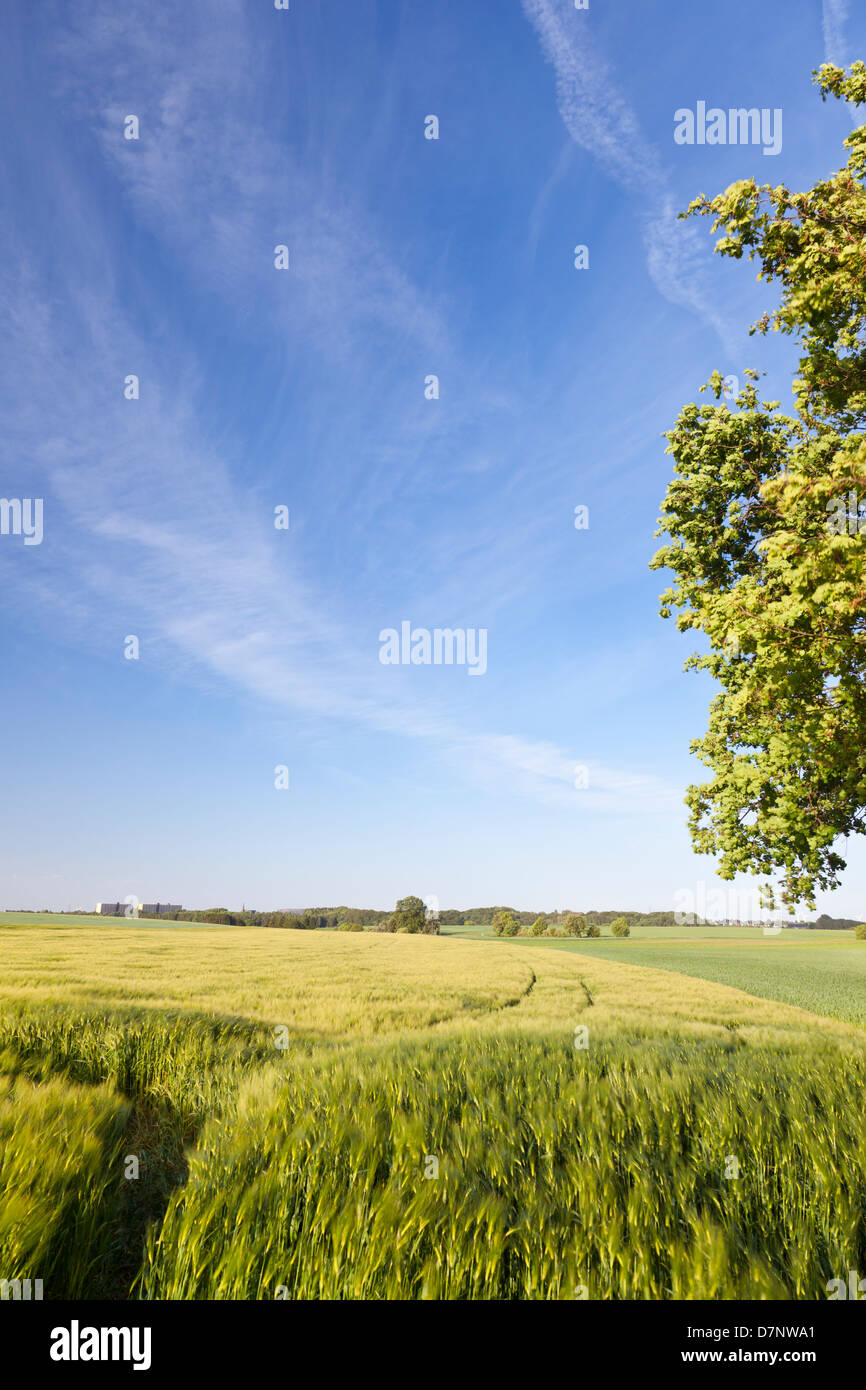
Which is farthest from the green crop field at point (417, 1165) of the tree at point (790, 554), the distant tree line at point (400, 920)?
the distant tree line at point (400, 920)

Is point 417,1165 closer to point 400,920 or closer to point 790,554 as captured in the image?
point 790,554

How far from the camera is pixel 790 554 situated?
26.2 ft

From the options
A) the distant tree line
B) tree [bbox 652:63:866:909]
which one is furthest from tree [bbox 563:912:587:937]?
tree [bbox 652:63:866:909]

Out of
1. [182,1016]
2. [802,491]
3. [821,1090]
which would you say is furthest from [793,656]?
[182,1016]

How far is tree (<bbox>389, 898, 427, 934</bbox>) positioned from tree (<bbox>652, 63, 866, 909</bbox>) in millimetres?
104387

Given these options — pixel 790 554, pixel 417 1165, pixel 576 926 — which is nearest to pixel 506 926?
pixel 576 926

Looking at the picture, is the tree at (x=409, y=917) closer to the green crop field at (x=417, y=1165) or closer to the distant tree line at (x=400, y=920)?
the distant tree line at (x=400, y=920)

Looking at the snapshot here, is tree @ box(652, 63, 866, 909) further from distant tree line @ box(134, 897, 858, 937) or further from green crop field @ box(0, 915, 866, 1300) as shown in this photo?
distant tree line @ box(134, 897, 858, 937)

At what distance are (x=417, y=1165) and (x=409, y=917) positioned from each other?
386 ft

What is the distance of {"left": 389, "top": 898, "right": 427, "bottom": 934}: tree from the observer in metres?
113

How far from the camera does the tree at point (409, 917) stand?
11312 cm

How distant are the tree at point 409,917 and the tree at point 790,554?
104387 millimetres
